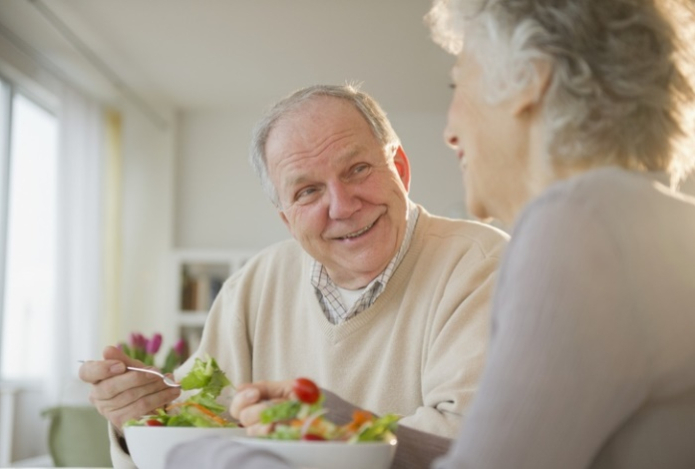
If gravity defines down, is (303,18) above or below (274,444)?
above

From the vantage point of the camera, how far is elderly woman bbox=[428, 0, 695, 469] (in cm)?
82

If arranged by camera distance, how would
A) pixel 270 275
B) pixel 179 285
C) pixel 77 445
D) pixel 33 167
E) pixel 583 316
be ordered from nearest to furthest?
pixel 583 316 < pixel 270 275 < pixel 77 445 < pixel 33 167 < pixel 179 285

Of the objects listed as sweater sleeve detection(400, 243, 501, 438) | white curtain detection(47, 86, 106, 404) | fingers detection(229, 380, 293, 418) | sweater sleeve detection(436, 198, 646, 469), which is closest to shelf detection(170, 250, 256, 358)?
white curtain detection(47, 86, 106, 404)

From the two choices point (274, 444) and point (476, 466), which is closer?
point (476, 466)

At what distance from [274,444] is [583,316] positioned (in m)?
0.35

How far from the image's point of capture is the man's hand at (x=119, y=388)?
5.25 feet

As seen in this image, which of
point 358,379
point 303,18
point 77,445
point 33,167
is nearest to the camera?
point 358,379

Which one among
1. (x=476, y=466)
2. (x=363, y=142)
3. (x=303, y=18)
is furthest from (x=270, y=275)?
(x=303, y=18)

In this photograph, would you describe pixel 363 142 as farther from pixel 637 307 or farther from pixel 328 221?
pixel 637 307

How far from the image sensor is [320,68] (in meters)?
6.91

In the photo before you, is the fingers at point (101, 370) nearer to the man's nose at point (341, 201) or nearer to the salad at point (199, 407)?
the salad at point (199, 407)

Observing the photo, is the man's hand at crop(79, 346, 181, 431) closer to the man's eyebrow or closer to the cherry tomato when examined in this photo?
the man's eyebrow

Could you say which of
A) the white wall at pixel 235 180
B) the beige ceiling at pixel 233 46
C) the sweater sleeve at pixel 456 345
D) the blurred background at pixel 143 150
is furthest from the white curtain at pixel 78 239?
the sweater sleeve at pixel 456 345

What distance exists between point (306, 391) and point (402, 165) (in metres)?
1.08
